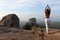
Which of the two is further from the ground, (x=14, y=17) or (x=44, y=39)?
(x=14, y=17)

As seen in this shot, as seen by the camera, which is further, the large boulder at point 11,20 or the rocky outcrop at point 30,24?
the rocky outcrop at point 30,24

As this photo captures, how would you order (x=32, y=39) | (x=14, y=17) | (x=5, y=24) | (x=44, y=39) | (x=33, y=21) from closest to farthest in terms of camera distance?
(x=44, y=39), (x=32, y=39), (x=5, y=24), (x=14, y=17), (x=33, y=21)

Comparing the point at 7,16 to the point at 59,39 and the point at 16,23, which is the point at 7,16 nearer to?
the point at 16,23

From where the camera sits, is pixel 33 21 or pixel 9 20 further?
pixel 33 21

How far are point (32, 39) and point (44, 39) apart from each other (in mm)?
929

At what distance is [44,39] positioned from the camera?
32.6 ft

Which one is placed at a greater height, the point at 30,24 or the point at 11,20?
the point at 11,20

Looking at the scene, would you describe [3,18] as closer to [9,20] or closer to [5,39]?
[9,20]

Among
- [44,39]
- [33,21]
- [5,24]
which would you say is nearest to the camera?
[44,39]

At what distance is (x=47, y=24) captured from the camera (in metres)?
11.3

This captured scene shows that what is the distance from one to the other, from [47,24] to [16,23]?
9483 mm

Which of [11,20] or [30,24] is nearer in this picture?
[11,20]

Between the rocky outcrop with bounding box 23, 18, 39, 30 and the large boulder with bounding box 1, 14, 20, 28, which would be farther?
the rocky outcrop with bounding box 23, 18, 39, 30

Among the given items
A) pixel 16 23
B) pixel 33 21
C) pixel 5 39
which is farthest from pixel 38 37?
pixel 33 21
